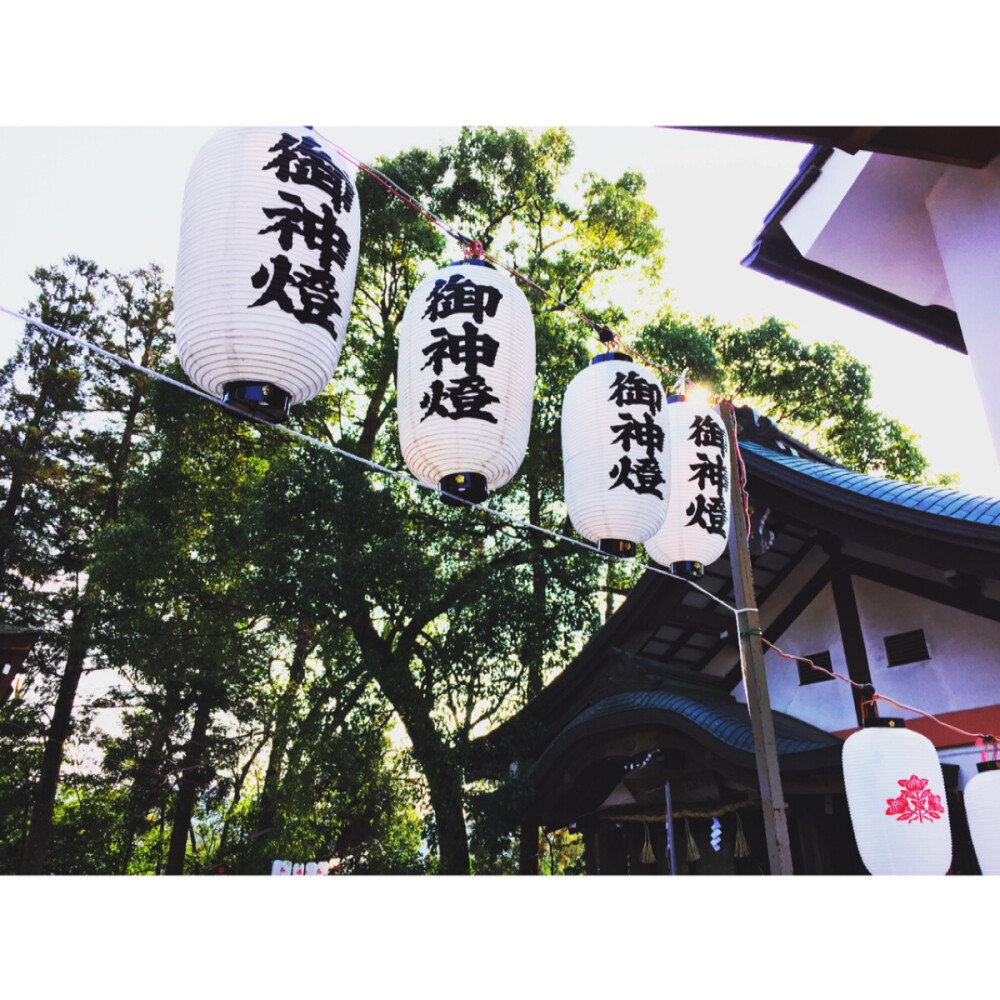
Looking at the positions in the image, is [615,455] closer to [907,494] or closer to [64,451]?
[907,494]

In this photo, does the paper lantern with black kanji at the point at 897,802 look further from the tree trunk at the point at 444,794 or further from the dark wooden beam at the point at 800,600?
the tree trunk at the point at 444,794

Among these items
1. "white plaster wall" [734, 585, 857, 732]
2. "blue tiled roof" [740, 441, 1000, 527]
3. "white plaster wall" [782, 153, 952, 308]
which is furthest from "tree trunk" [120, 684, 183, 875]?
"white plaster wall" [782, 153, 952, 308]

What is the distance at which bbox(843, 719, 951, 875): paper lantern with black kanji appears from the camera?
4.98 meters

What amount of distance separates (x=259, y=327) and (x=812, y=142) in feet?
8.07

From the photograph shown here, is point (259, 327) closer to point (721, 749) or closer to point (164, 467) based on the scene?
point (721, 749)

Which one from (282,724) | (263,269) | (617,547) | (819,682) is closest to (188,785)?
(282,724)

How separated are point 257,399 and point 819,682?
7214mm

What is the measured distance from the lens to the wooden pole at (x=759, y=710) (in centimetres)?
507

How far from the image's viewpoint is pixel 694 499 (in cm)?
520

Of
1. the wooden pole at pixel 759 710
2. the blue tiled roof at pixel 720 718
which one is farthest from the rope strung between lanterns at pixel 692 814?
the wooden pole at pixel 759 710

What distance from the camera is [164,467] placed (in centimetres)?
1266

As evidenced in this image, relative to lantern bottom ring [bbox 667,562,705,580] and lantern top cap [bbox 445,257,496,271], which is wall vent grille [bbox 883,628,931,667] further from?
lantern top cap [bbox 445,257,496,271]

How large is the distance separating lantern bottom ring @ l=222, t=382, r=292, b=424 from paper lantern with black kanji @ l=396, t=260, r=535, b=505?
85 centimetres
